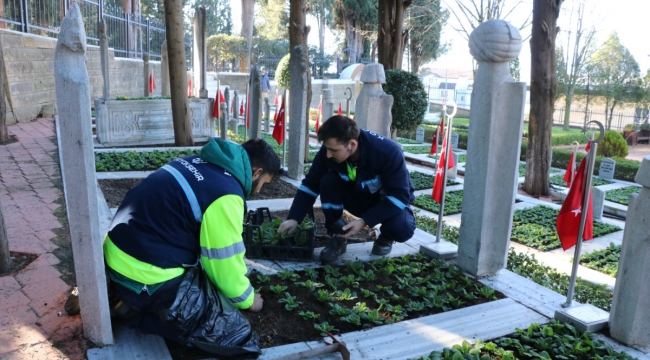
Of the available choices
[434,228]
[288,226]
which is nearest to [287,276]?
[288,226]

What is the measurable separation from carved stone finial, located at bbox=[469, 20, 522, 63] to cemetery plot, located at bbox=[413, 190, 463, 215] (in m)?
3.77

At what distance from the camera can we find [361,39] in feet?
121

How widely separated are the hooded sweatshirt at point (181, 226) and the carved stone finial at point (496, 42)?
2.11 meters

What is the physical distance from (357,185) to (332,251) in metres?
0.57

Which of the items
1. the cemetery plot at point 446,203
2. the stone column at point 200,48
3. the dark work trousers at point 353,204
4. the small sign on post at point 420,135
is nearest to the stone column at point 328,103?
the stone column at point 200,48

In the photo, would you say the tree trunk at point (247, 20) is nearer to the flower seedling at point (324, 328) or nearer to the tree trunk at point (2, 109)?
the tree trunk at point (2, 109)

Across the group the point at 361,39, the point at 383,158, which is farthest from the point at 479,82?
the point at 361,39

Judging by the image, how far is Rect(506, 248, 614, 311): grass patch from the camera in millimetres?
4148

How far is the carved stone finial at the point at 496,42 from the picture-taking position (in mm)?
3633

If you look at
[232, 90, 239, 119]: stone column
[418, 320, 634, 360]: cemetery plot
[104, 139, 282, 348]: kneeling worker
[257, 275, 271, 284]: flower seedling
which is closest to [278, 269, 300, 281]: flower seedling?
[257, 275, 271, 284]: flower seedling

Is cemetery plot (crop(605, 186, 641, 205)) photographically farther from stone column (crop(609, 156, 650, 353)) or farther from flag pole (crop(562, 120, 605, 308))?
stone column (crop(609, 156, 650, 353))

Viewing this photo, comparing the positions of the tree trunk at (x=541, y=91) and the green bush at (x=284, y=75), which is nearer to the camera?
the tree trunk at (x=541, y=91)

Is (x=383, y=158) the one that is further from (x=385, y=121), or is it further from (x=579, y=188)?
(x=385, y=121)

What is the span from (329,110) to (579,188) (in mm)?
8696
